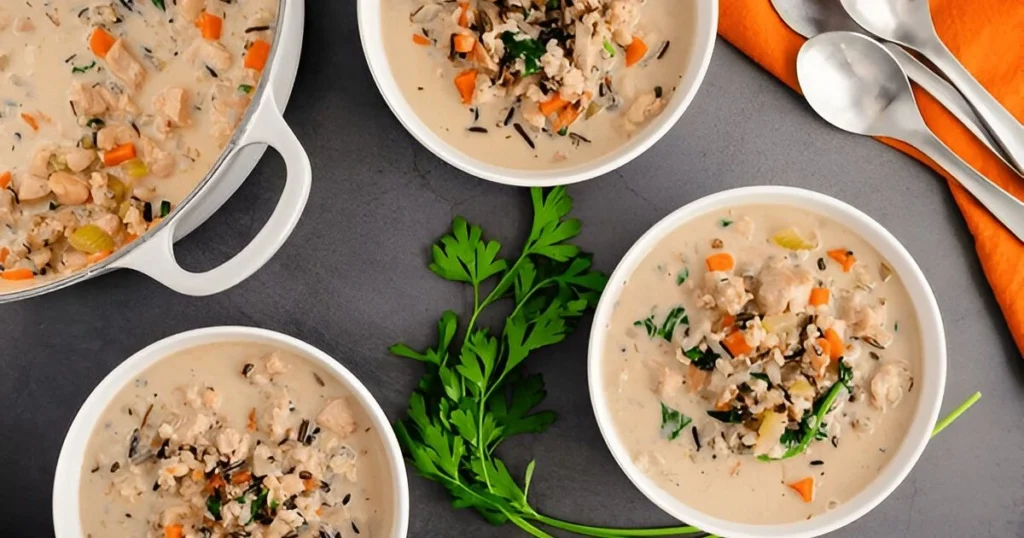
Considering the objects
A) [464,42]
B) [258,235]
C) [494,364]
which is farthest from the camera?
[494,364]

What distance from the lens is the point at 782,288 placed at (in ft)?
6.40

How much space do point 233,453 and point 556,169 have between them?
0.98m

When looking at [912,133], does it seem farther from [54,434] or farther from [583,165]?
[54,434]

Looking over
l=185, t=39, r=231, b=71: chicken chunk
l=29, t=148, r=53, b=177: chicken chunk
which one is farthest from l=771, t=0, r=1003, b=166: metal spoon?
l=29, t=148, r=53, b=177: chicken chunk

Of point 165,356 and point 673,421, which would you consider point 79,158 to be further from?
point 673,421

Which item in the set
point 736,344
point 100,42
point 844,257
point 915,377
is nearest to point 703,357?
point 736,344

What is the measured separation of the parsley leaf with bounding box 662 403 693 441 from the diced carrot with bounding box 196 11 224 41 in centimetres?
131

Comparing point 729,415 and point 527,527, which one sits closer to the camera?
point 729,415

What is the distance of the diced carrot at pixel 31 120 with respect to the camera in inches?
83.4

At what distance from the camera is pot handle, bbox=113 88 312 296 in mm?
1852

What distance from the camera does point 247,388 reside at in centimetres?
211

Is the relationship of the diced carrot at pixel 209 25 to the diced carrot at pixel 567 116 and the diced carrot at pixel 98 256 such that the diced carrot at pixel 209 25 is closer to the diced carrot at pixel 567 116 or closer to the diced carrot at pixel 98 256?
the diced carrot at pixel 98 256

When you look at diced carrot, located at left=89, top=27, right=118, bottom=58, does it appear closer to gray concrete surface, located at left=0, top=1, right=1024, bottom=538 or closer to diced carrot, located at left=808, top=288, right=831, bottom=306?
gray concrete surface, located at left=0, top=1, right=1024, bottom=538

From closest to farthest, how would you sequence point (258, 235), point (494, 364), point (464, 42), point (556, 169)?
point (258, 235) < point (464, 42) < point (556, 169) < point (494, 364)
